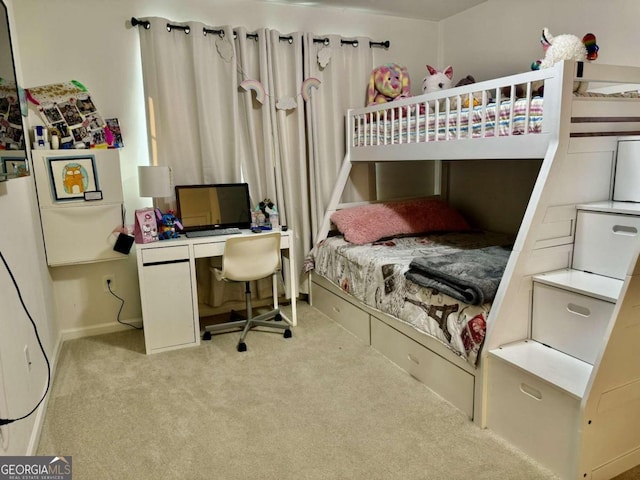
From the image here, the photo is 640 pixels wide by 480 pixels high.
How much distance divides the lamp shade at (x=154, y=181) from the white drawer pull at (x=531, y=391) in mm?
2344

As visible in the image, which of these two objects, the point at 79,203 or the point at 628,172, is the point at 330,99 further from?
the point at 628,172

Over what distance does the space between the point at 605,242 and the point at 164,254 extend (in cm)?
242

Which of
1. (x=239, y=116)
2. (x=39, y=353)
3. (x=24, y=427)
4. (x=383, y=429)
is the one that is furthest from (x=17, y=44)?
(x=383, y=429)

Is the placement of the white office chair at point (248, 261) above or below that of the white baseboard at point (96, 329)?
above

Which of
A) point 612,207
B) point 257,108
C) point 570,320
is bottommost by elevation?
point 570,320

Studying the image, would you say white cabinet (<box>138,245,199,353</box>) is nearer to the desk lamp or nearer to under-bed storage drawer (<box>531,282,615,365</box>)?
the desk lamp

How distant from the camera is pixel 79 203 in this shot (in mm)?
2930

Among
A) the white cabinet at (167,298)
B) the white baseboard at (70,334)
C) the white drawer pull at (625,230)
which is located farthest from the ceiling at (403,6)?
the white baseboard at (70,334)

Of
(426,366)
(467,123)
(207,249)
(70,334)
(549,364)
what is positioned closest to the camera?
(549,364)

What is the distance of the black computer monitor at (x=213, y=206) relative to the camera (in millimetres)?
3252

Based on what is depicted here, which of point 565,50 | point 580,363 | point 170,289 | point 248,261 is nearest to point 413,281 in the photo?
point 580,363

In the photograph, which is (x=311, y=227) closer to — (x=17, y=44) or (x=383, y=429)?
(x=383, y=429)

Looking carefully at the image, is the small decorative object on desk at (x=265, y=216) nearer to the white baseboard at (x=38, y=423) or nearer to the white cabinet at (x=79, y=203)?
the white cabinet at (x=79, y=203)

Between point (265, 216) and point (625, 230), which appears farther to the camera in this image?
point (265, 216)
